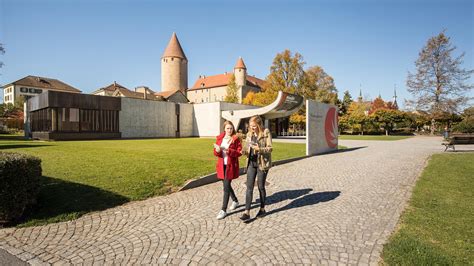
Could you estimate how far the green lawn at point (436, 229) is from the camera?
10.4 ft

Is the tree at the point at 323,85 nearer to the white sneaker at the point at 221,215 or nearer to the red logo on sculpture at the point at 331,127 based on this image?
the red logo on sculpture at the point at 331,127

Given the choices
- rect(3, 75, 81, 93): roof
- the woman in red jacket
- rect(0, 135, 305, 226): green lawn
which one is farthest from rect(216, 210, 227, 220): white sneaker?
rect(3, 75, 81, 93): roof

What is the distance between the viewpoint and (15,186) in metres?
4.16

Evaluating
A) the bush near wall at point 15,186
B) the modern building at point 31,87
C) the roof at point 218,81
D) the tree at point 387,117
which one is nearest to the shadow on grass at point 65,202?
the bush near wall at point 15,186

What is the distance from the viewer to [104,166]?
28.5ft

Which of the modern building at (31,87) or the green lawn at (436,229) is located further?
the modern building at (31,87)

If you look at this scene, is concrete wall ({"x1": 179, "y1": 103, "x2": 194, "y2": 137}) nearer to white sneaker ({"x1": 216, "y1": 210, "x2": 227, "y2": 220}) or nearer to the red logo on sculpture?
the red logo on sculpture

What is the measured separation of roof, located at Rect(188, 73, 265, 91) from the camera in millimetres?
82250

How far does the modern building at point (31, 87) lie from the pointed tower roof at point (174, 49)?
32.6 m

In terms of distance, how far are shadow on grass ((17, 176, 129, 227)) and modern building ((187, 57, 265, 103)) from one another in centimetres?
7000

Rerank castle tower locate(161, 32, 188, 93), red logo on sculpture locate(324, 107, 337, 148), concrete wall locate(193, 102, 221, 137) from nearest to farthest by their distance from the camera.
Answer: red logo on sculpture locate(324, 107, 337, 148) < concrete wall locate(193, 102, 221, 137) < castle tower locate(161, 32, 188, 93)

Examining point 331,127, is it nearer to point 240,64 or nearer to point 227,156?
point 227,156

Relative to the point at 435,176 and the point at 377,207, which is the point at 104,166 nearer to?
the point at 377,207

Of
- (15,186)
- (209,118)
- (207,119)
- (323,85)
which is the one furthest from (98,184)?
(323,85)
